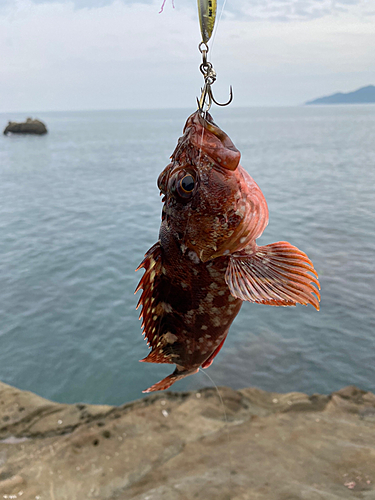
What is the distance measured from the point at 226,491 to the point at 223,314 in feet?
18.8

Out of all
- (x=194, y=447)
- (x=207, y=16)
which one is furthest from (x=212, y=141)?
(x=194, y=447)

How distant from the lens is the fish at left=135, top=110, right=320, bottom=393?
250cm

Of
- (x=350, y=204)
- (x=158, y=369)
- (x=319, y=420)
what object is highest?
(x=350, y=204)

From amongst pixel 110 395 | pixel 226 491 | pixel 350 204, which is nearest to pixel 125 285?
pixel 110 395

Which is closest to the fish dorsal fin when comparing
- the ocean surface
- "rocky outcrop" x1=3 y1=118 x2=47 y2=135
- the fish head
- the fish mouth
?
the fish head

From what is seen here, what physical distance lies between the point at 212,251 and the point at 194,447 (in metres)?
7.49

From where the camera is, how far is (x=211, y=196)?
2588 mm

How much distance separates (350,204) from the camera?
3200 centimetres

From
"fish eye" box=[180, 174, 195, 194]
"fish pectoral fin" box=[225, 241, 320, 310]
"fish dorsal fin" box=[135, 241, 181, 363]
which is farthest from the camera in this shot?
"fish dorsal fin" box=[135, 241, 181, 363]

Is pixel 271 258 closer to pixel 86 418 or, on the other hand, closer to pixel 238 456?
pixel 238 456

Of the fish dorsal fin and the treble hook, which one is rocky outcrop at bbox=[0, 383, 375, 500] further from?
the treble hook

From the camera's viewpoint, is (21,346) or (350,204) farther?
(350,204)

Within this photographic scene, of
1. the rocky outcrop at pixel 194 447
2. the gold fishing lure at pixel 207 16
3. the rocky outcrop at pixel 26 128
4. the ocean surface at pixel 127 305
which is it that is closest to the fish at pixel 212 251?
the gold fishing lure at pixel 207 16

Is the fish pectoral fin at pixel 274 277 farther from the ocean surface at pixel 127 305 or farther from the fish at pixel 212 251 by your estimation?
the ocean surface at pixel 127 305
